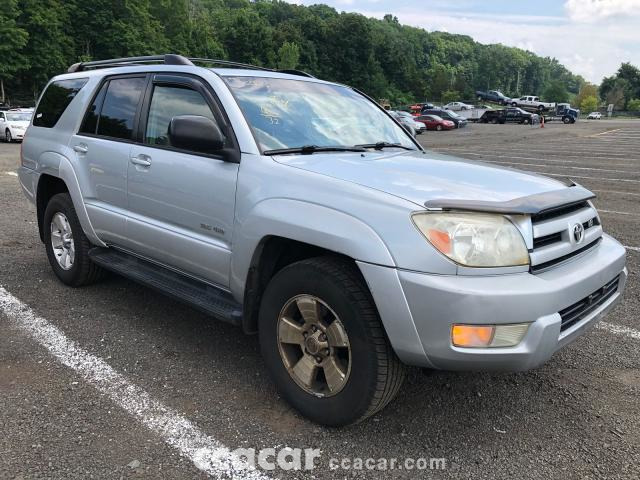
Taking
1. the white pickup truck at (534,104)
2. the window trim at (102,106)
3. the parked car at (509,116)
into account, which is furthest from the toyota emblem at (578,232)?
the white pickup truck at (534,104)

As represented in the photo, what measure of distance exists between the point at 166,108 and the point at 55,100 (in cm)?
186

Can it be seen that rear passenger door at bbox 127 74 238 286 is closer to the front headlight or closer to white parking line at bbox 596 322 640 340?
the front headlight

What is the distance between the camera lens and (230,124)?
10.5ft

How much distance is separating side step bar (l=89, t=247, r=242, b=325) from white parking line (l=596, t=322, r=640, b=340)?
2770 mm

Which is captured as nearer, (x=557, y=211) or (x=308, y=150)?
(x=557, y=211)

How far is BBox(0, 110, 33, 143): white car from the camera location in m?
22.8

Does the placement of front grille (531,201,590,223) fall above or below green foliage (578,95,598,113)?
below

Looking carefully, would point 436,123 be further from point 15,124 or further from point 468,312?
point 468,312

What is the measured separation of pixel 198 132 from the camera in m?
3.04

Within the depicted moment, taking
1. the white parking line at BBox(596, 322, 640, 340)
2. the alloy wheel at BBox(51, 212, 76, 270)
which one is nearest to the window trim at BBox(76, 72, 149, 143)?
the alloy wheel at BBox(51, 212, 76, 270)

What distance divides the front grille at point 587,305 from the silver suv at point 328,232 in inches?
0.6

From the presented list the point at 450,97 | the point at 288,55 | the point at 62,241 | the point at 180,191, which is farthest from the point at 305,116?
the point at 450,97

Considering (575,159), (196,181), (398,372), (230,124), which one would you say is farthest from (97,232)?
(575,159)

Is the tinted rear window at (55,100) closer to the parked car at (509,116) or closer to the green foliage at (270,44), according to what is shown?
the green foliage at (270,44)
